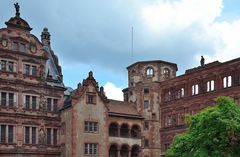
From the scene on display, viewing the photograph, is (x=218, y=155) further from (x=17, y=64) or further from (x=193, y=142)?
(x=17, y=64)

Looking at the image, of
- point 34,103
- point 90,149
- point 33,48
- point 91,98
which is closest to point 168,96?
point 91,98

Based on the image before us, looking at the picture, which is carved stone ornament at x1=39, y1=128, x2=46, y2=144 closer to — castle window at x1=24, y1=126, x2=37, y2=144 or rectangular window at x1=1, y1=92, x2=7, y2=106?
castle window at x1=24, y1=126, x2=37, y2=144

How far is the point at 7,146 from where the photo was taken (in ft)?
197

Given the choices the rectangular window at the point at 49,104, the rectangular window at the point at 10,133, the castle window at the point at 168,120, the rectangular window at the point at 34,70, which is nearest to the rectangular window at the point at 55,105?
the rectangular window at the point at 49,104

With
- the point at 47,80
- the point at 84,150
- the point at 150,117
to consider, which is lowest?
the point at 84,150

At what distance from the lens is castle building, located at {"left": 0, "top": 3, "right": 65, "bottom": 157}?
60.9m

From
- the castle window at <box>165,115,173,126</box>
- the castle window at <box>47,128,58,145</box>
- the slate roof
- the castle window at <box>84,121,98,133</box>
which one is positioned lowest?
the castle window at <box>47,128,58,145</box>

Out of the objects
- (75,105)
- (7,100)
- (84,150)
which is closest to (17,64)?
(7,100)

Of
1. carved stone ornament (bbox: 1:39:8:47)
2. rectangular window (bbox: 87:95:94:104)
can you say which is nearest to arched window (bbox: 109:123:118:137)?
rectangular window (bbox: 87:95:94:104)

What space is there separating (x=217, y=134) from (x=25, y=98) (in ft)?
103

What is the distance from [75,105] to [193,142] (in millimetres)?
26136

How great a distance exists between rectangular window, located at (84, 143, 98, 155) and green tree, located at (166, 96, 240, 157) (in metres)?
24.1

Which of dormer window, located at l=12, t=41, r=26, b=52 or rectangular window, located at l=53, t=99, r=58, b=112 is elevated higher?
dormer window, located at l=12, t=41, r=26, b=52

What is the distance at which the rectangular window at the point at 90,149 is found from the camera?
65125mm
